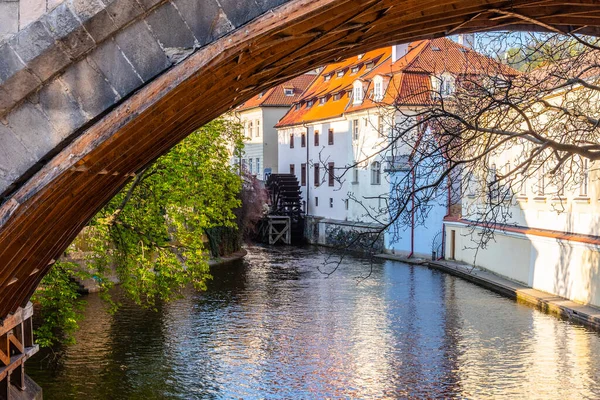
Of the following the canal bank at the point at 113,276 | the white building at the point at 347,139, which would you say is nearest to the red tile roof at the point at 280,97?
the white building at the point at 347,139

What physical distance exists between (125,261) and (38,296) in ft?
8.70

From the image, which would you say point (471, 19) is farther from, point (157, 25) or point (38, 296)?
point (38, 296)

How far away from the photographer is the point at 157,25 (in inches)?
161

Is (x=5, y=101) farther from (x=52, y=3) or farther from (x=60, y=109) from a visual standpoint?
(x=52, y=3)

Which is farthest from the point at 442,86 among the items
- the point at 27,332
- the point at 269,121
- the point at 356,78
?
the point at 269,121

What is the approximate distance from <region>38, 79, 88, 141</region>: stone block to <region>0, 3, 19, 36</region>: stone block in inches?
17.7

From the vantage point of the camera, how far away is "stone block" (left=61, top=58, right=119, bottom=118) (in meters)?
4.08

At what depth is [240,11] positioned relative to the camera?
4.12 metres

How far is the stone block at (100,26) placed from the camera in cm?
400

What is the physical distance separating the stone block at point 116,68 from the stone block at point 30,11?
462 mm

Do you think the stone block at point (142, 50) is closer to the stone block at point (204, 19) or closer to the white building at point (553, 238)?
the stone block at point (204, 19)

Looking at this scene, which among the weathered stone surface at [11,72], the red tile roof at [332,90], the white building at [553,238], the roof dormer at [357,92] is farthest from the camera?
the red tile roof at [332,90]

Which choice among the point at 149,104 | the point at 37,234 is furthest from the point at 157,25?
the point at 37,234

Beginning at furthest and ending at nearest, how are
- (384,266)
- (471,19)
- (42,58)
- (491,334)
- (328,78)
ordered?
(328,78) < (384,266) < (491,334) < (471,19) < (42,58)
